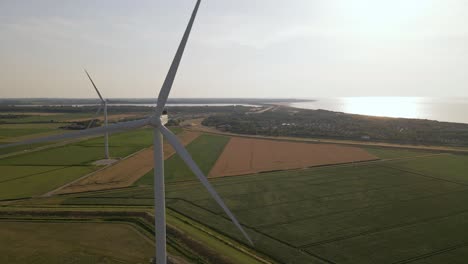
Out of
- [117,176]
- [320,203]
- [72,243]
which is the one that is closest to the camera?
[72,243]

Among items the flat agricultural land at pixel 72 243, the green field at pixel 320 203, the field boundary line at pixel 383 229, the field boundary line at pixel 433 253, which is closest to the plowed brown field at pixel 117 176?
the green field at pixel 320 203

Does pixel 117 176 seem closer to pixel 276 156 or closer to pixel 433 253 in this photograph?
pixel 276 156

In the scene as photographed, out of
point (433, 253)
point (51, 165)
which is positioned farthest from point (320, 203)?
point (51, 165)

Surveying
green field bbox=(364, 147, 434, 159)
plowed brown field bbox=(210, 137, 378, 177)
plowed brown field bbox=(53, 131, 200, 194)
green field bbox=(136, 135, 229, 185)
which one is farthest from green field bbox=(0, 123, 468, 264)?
plowed brown field bbox=(210, 137, 378, 177)

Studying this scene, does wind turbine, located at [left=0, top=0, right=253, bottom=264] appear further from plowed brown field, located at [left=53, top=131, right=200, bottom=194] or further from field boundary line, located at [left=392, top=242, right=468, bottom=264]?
plowed brown field, located at [left=53, top=131, right=200, bottom=194]

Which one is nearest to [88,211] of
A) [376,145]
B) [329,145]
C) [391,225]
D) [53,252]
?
[53,252]

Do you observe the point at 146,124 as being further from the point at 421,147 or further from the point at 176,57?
the point at 421,147

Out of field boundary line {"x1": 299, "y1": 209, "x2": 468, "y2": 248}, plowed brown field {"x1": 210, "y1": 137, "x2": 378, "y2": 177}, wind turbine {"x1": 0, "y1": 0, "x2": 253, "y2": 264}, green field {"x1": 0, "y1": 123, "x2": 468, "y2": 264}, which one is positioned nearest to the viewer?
wind turbine {"x1": 0, "y1": 0, "x2": 253, "y2": 264}
